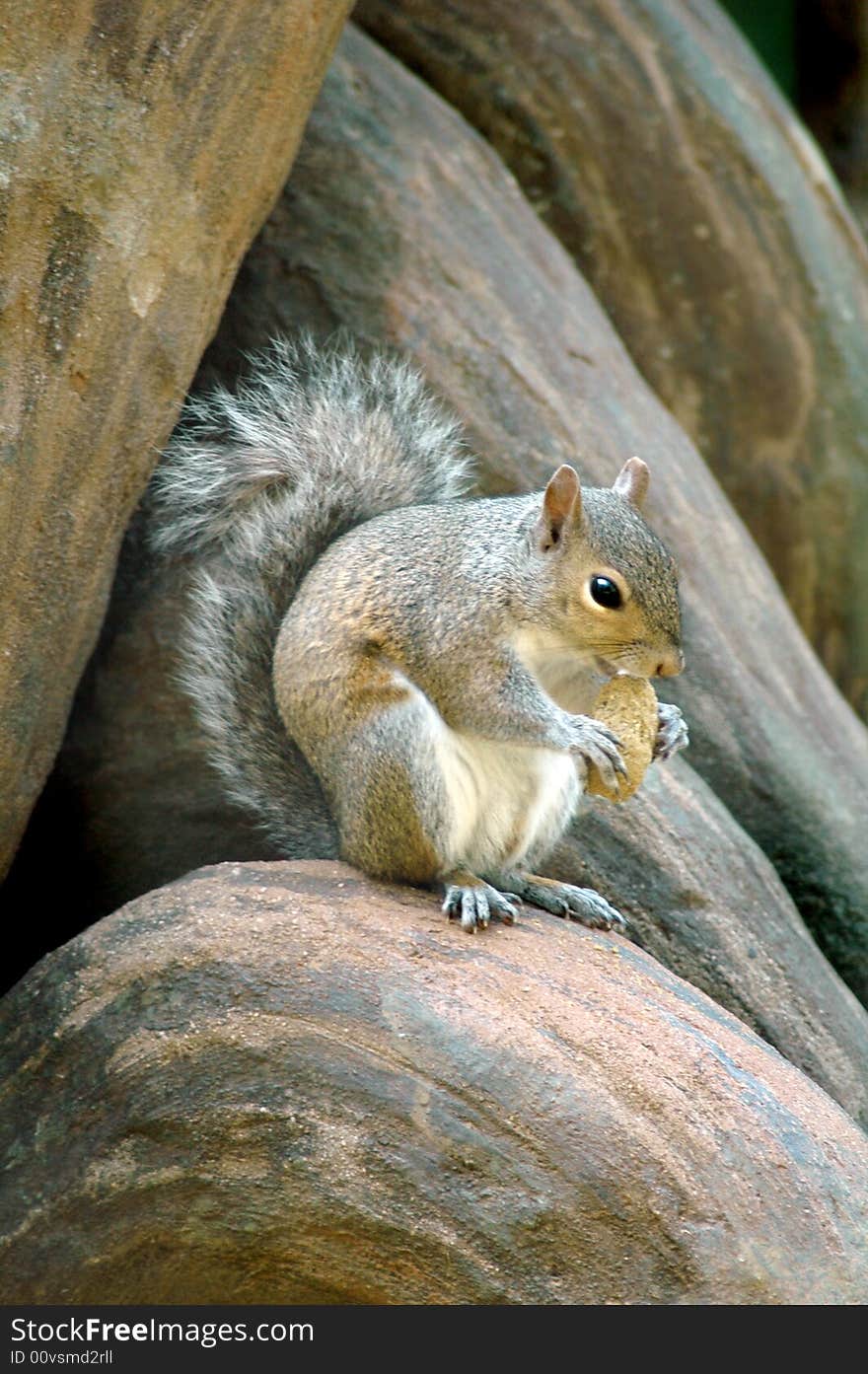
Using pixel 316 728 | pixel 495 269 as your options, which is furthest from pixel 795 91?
pixel 316 728

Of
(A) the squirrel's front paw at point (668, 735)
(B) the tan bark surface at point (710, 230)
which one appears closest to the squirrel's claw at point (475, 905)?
(A) the squirrel's front paw at point (668, 735)

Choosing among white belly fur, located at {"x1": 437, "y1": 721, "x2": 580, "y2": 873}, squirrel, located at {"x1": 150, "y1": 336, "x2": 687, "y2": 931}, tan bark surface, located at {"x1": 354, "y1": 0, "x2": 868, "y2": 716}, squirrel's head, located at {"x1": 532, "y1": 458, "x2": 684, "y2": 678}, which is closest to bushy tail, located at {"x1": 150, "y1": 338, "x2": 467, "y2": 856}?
squirrel, located at {"x1": 150, "y1": 336, "x2": 687, "y2": 931}

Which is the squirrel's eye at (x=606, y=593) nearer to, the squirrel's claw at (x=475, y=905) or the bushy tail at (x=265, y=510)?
the squirrel's claw at (x=475, y=905)

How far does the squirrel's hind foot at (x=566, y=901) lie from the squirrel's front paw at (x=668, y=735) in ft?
0.85

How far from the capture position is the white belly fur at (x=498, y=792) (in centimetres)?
230

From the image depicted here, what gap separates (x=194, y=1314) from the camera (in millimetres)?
1899

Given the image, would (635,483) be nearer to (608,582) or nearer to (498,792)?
(608,582)

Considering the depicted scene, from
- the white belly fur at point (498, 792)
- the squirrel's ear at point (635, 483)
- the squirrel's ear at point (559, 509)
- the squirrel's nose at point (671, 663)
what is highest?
the squirrel's ear at point (635, 483)

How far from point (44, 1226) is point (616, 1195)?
736 millimetres

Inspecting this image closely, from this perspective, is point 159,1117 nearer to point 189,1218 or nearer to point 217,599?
point 189,1218

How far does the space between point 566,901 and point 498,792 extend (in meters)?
0.23

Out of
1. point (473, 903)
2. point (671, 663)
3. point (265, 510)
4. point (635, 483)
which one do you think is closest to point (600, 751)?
point (671, 663)

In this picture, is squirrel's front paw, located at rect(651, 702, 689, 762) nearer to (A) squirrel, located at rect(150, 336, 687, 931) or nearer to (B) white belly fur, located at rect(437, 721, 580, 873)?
(A) squirrel, located at rect(150, 336, 687, 931)

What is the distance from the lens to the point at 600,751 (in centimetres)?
218
